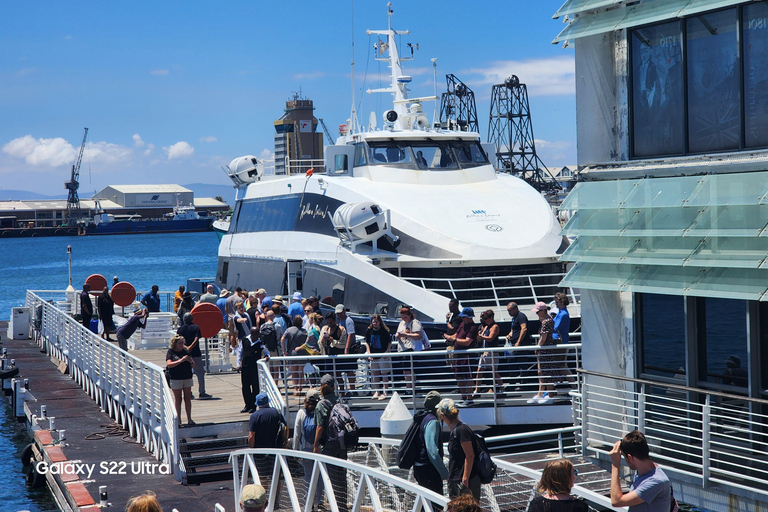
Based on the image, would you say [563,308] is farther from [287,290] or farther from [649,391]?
[287,290]

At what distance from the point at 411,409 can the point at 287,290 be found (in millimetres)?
9475

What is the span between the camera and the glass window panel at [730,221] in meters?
8.34

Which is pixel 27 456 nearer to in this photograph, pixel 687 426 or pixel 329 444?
pixel 329 444

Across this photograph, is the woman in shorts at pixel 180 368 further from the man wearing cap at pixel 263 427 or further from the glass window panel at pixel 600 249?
the glass window panel at pixel 600 249

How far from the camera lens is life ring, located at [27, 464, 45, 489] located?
15.0 meters

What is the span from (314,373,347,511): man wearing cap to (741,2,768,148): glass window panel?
5.11 metres

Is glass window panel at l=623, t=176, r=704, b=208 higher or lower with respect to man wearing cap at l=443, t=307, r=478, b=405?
higher

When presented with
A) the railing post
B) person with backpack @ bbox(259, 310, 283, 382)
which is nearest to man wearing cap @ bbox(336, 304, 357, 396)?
person with backpack @ bbox(259, 310, 283, 382)

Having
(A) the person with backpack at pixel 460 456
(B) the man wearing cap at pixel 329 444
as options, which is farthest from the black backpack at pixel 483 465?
(B) the man wearing cap at pixel 329 444

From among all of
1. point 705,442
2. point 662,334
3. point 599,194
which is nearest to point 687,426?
point 705,442

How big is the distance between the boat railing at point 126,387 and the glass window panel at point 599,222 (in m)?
5.95

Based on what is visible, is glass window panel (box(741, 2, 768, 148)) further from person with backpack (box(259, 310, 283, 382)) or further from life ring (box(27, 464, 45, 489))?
life ring (box(27, 464, 45, 489))

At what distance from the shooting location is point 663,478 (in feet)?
21.0

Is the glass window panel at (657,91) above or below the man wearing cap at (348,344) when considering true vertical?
above
